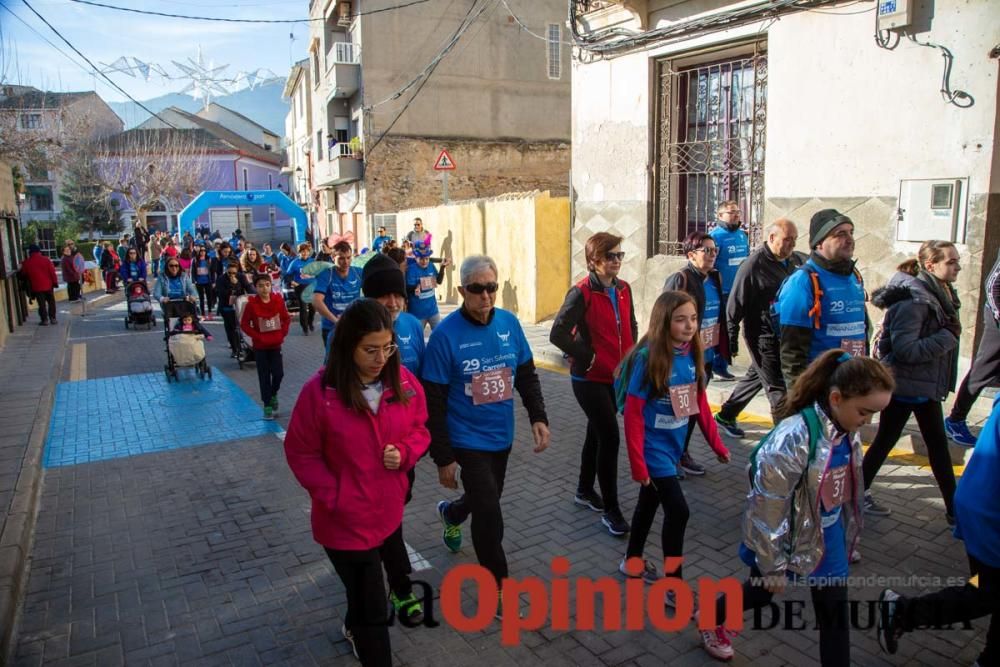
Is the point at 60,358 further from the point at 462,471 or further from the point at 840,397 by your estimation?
the point at 840,397

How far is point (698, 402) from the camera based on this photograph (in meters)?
3.87

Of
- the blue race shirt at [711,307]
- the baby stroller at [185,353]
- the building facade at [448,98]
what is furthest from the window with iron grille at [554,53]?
the blue race shirt at [711,307]

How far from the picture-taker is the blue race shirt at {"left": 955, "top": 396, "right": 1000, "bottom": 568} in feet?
9.39

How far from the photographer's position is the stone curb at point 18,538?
389cm

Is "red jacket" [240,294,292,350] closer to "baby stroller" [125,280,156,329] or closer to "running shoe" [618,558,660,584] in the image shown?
"running shoe" [618,558,660,584]

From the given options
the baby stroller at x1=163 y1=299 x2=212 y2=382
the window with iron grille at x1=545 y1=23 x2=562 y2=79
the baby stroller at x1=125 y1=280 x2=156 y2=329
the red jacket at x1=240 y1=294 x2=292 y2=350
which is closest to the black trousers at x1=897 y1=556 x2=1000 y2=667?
the red jacket at x1=240 y1=294 x2=292 y2=350

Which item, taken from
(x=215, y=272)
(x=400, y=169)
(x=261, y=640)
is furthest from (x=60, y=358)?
(x=400, y=169)

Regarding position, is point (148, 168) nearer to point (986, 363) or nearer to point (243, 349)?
point (243, 349)

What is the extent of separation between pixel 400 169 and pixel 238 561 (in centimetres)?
2143

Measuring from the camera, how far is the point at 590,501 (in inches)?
208

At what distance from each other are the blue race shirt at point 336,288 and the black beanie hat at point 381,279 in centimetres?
311

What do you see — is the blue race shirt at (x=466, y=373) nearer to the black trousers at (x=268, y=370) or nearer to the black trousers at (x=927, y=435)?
the black trousers at (x=927, y=435)

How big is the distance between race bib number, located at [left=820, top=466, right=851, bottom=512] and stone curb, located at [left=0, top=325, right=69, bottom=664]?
12.8 feet

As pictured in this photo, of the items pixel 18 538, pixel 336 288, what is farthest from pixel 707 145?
pixel 18 538
